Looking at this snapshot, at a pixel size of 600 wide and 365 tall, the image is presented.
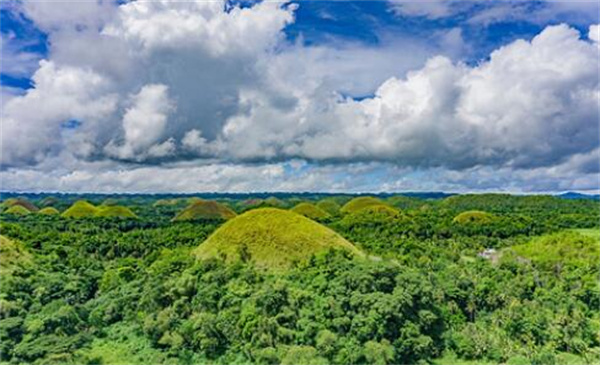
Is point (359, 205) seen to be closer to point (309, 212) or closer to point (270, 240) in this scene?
point (309, 212)

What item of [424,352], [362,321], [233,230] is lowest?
[424,352]

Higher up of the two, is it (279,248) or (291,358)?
(279,248)

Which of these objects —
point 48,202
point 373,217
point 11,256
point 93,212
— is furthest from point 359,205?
point 48,202

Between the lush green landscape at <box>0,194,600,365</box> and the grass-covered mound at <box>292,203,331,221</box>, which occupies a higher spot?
the grass-covered mound at <box>292,203,331,221</box>

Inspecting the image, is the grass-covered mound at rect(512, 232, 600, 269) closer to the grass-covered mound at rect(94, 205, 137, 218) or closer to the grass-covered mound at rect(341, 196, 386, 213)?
the grass-covered mound at rect(341, 196, 386, 213)

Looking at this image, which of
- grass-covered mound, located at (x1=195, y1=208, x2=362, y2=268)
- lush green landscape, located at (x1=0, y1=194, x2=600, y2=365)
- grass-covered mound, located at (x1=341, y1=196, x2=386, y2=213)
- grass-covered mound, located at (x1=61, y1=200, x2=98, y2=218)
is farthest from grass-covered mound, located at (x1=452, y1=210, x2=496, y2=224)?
grass-covered mound, located at (x1=61, y1=200, x2=98, y2=218)

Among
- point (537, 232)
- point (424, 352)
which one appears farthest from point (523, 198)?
point (424, 352)

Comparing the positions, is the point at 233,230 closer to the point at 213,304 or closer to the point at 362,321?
the point at 213,304
